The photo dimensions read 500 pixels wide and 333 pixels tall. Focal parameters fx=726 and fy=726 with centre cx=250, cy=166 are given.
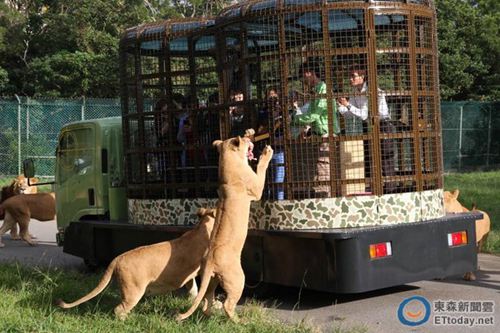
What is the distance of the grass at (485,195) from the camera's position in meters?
10.3

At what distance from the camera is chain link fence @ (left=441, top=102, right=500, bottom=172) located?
81.4 ft

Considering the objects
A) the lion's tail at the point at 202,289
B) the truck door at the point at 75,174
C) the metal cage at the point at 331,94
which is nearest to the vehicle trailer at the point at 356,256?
the metal cage at the point at 331,94

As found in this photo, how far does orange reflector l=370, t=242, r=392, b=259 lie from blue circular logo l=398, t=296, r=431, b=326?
0.55m

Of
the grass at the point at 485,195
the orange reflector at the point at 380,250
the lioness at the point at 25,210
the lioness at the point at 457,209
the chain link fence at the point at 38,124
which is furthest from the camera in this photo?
the chain link fence at the point at 38,124

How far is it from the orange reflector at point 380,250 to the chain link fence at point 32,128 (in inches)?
606

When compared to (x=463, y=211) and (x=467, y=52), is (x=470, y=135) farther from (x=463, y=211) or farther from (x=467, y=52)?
(x=463, y=211)

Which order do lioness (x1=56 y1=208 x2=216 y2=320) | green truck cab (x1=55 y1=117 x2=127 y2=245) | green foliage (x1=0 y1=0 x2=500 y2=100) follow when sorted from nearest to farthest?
lioness (x1=56 y1=208 x2=216 y2=320), green truck cab (x1=55 y1=117 x2=127 y2=245), green foliage (x1=0 y1=0 x2=500 y2=100)

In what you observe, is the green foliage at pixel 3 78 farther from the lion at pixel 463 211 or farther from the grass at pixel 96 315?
the lion at pixel 463 211

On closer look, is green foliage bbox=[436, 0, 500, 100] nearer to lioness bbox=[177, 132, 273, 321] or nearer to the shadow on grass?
the shadow on grass

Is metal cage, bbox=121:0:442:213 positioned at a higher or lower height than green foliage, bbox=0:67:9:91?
lower

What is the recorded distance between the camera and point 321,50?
672 cm

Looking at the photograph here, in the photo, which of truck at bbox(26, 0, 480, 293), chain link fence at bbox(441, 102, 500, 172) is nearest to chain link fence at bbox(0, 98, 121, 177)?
chain link fence at bbox(441, 102, 500, 172)

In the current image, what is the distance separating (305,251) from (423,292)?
1650 mm

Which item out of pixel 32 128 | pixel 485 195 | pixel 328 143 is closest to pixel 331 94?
pixel 328 143
